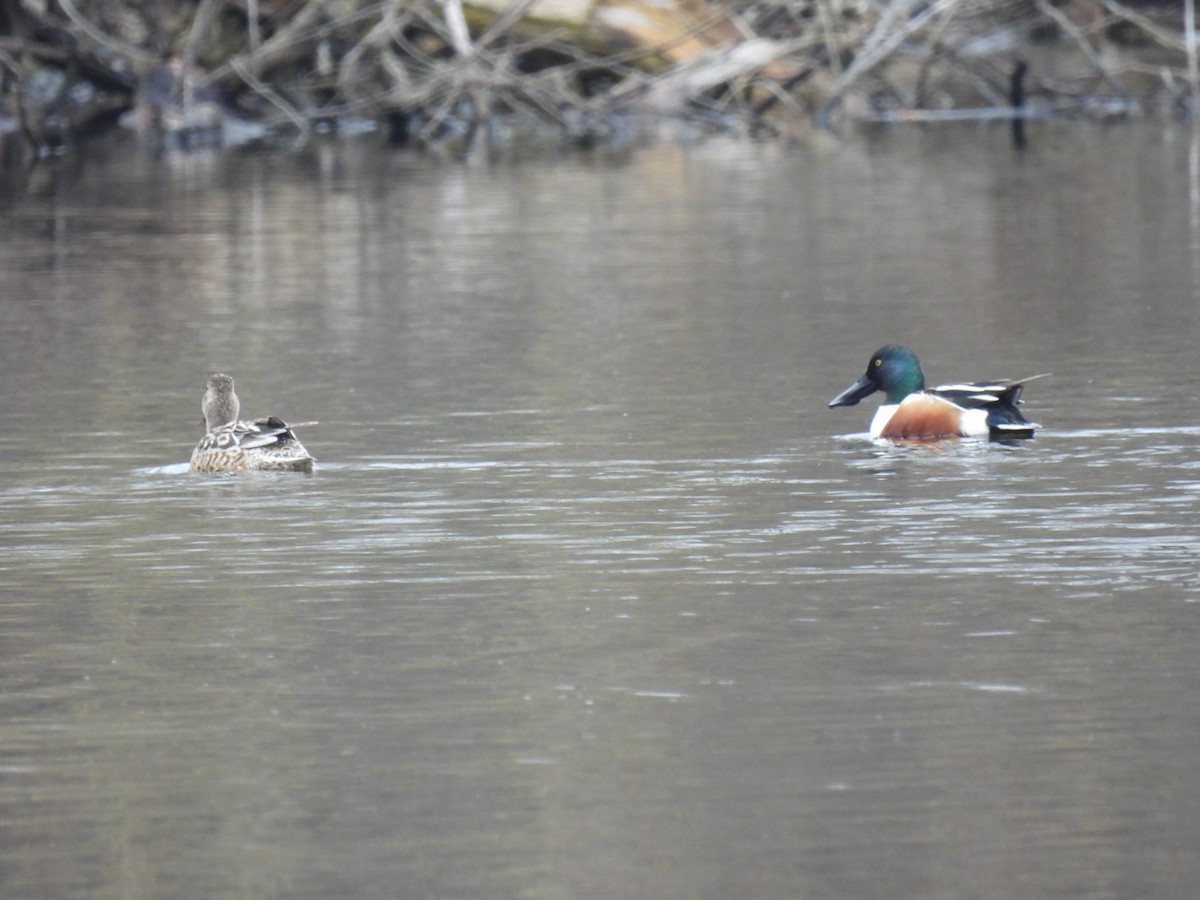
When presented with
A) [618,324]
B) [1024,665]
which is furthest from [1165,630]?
[618,324]

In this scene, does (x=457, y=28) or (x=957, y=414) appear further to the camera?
(x=457, y=28)

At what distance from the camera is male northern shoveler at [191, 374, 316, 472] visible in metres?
11.3

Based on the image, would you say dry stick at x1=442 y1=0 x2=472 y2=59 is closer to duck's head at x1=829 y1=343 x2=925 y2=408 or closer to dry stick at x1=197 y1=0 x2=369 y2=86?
dry stick at x1=197 y1=0 x2=369 y2=86

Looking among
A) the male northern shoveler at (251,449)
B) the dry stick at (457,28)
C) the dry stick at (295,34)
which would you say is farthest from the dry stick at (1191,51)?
the male northern shoveler at (251,449)

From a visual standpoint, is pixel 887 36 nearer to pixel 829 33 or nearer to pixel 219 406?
pixel 829 33

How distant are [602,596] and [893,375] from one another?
13.2 ft

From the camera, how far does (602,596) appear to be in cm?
863

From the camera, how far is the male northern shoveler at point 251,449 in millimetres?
11266

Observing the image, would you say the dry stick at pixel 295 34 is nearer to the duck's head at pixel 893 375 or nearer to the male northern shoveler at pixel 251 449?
the duck's head at pixel 893 375

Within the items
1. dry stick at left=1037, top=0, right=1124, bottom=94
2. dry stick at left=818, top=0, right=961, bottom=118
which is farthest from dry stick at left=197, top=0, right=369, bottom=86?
dry stick at left=1037, top=0, right=1124, bottom=94

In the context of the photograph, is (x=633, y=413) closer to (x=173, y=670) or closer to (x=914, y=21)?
(x=173, y=670)

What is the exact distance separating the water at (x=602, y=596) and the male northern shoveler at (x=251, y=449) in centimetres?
15

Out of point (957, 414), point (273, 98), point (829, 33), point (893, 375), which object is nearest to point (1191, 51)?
point (829, 33)

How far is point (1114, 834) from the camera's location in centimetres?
596
